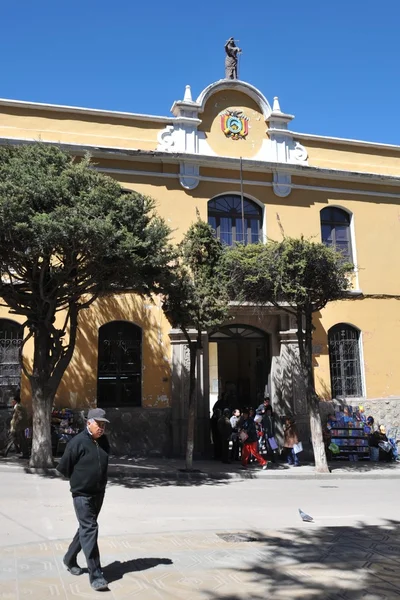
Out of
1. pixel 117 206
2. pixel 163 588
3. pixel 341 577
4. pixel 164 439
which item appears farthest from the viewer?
pixel 164 439

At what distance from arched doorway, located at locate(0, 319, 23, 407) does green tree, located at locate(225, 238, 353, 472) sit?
6308mm

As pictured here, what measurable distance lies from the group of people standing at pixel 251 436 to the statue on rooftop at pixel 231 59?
37.2ft

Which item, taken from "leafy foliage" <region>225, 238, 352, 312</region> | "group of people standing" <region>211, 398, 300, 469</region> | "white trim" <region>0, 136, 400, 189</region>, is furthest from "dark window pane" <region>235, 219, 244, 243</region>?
"group of people standing" <region>211, 398, 300, 469</region>

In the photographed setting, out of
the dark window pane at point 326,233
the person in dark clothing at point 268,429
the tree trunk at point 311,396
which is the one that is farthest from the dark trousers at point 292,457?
the dark window pane at point 326,233

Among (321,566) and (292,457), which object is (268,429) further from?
(321,566)

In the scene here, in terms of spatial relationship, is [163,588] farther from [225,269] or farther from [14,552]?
[225,269]

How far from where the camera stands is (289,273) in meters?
→ 13.4

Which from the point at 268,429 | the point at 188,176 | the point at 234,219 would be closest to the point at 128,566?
the point at 268,429

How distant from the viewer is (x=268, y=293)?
1371 cm

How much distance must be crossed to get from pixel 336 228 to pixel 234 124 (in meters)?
4.90

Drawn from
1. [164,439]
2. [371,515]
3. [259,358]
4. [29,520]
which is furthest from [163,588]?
[259,358]

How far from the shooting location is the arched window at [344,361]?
55.7 feet

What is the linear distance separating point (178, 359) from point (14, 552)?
992 cm

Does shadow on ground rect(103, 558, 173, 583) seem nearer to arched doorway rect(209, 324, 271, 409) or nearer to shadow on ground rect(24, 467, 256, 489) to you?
shadow on ground rect(24, 467, 256, 489)
